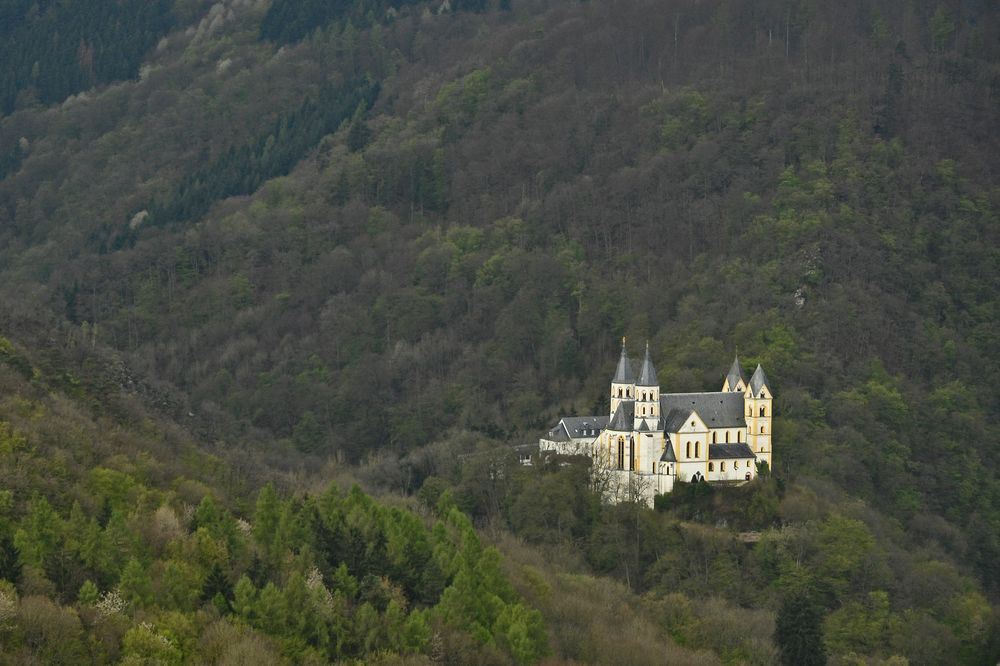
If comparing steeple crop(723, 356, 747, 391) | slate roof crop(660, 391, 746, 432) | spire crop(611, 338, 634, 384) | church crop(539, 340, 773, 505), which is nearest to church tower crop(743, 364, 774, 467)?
church crop(539, 340, 773, 505)

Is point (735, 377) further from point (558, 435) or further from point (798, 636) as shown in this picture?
point (798, 636)

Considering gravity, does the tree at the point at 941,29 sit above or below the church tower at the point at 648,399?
above

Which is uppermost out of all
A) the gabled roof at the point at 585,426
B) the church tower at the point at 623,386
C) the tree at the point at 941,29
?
the tree at the point at 941,29

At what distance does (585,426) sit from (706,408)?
21.0 ft

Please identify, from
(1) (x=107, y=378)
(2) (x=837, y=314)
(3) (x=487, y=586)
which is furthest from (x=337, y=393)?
(3) (x=487, y=586)

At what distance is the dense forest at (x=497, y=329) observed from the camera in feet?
212

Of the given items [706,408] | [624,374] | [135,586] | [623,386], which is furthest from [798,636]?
[135,586]

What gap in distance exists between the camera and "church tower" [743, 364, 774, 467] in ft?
291

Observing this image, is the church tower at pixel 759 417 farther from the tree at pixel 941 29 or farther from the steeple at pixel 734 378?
the tree at pixel 941 29

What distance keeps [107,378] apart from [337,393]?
44.7 m

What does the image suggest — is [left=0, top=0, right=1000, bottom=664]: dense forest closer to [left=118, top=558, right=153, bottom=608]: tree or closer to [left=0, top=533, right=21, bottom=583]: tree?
[left=118, top=558, right=153, bottom=608]: tree

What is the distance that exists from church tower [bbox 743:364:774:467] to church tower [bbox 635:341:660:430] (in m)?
4.39

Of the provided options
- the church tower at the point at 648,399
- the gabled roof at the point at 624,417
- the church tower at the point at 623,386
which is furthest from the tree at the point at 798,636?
the church tower at the point at 623,386

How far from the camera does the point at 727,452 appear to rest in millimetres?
87875
